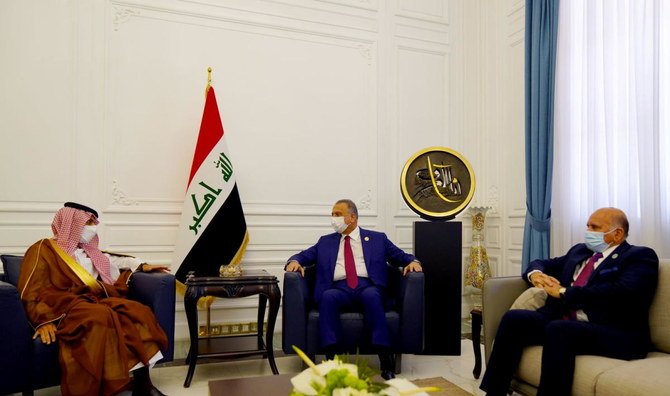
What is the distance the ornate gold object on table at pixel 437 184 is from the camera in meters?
3.48

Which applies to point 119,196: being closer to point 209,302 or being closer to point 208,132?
point 208,132

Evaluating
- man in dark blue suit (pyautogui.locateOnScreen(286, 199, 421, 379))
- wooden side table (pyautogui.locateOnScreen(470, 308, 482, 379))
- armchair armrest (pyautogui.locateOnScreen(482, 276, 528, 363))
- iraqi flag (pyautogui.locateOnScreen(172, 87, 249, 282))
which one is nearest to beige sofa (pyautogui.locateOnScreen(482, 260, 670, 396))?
armchair armrest (pyautogui.locateOnScreen(482, 276, 528, 363))

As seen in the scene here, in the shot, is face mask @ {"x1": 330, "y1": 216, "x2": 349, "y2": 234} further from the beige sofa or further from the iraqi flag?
the beige sofa

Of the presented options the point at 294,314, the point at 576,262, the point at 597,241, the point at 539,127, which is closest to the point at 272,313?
the point at 294,314

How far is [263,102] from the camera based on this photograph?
409 cm

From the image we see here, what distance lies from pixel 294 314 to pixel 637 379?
1.72 metres

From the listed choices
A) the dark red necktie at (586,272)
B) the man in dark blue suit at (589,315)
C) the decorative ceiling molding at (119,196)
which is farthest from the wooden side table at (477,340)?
the decorative ceiling molding at (119,196)

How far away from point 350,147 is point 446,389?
2252mm

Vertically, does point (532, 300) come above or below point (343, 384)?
below

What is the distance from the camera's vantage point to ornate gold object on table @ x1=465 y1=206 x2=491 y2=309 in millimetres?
4274

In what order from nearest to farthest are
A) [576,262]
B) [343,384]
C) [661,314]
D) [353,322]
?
[343,384], [661,314], [576,262], [353,322]

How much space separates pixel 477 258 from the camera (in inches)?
170

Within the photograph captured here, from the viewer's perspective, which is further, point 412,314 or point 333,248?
point 333,248

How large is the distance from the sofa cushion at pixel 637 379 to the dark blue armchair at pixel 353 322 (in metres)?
1.18
